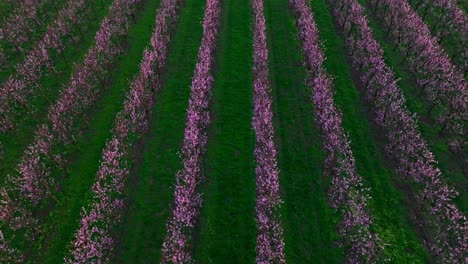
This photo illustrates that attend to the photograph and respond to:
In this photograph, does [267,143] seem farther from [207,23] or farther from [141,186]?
[207,23]

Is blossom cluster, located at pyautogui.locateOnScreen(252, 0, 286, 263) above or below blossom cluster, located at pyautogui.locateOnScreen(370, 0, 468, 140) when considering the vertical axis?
below

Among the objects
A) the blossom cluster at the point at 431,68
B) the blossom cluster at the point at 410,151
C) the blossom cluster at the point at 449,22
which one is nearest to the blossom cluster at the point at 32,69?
the blossom cluster at the point at 410,151

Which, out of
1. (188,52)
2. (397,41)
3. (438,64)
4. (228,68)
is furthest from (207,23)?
(438,64)

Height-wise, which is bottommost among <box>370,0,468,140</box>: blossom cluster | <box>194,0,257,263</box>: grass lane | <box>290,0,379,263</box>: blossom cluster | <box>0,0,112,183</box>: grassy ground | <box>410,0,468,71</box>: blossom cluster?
<box>0,0,112,183</box>: grassy ground

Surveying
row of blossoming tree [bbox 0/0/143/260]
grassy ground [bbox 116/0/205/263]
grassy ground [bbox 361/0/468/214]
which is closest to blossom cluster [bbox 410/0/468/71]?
grassy ground [bbox 361/0/468/214]

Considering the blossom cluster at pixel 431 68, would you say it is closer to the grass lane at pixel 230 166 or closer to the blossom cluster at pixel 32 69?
the grass lane at pixel 230 166

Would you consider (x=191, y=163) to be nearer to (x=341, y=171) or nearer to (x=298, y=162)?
(x=298, y=162)

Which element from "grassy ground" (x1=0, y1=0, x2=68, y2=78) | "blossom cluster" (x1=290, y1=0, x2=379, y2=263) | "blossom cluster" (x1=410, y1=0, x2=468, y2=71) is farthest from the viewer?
"blossom cluster" (x1=410, y1=0, x2=468, y2=71)

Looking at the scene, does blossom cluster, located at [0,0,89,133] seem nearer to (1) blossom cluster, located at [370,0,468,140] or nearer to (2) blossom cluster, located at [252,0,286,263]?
(2) blossom cluster, located at [252,0,286,263]
